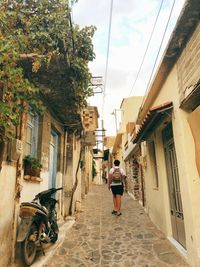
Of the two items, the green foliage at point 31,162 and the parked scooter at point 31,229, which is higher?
the green foliage at point 31,162

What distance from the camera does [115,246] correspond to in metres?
4.87

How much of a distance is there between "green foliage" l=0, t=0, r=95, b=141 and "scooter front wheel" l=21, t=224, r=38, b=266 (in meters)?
1.92

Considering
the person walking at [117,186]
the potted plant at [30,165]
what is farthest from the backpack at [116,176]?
the potted plant at [30,165]

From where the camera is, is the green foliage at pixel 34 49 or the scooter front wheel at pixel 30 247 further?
the scooter front wheel at pixel 30 247

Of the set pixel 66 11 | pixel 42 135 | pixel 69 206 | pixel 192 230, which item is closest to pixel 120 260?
pixel 192 230

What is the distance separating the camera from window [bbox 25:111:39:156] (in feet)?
16.5

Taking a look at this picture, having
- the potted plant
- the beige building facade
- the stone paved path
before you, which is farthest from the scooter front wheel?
the potted plant

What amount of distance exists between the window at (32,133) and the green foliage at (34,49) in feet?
3.45

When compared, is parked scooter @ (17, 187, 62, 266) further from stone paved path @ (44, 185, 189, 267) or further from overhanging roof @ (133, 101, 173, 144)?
overhanging roof @ (133, 101, 173, 144)

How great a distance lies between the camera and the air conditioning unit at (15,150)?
3504mm

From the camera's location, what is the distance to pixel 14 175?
11.9ft

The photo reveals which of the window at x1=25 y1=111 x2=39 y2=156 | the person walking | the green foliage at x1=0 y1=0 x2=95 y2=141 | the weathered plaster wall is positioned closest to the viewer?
the green foliage at x1=0 y1=0 x2=95 y2=141

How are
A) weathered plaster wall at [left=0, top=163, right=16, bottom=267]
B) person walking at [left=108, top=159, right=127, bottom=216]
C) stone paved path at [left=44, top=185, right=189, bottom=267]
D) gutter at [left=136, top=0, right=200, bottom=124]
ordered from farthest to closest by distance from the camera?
1. person walking at [left=108, top=159, right=127, bottom=216]
2. stone paved path at [left=44, top=185, right=189, bottom=267]
3. gutter at [left=136, top=0, right=200, bottom=124]
4. weathered plaster wall at [left=0, top=163, right=16, bottom=267]

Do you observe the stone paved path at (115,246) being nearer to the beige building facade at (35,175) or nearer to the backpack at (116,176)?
the beige building facade at (35,175)
